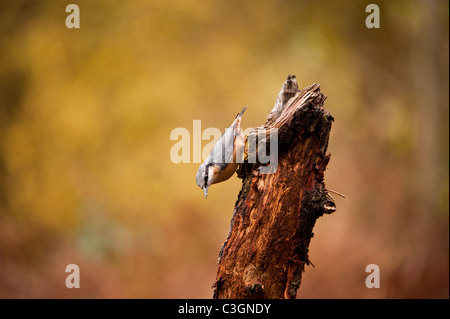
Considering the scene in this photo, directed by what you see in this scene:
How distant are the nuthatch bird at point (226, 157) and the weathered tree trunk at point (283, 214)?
0.18 metres

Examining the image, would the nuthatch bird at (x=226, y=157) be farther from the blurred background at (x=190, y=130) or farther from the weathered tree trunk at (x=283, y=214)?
the blurred background at (x=190, y=130)

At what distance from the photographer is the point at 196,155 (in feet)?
14.7

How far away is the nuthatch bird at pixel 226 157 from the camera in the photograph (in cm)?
226

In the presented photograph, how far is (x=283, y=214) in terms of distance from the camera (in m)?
2.09

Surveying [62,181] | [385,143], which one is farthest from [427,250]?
[62,181]

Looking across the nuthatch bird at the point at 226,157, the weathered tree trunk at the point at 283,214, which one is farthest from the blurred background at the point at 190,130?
the weathered tree trunk at the point at 283,214

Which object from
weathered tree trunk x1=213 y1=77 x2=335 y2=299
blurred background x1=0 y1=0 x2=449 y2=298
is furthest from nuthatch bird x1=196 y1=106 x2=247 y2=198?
blurred background x1=0 y1=0 x2=449 y2=298

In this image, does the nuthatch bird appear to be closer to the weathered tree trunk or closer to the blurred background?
the weathered tree trunk

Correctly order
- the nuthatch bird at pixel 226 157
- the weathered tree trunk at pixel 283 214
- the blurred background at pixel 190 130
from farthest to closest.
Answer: the blurred background at pixel 190 130, the nuthatch bird at pixel 226 157, the weathered tree trunk at pixel 283 214

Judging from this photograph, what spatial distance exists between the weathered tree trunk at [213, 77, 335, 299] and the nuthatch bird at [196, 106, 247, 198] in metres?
0.18

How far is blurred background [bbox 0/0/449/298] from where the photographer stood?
4.78m

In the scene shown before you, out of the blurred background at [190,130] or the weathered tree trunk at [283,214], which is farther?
the blurred background at [190,130]

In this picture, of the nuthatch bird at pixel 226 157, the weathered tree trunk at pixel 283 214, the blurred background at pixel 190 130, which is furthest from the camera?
the blurred background at pixel 190 130

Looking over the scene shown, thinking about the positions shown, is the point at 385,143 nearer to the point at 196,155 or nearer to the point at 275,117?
the point at 196,155
